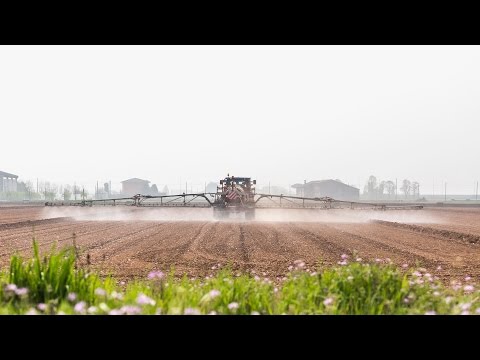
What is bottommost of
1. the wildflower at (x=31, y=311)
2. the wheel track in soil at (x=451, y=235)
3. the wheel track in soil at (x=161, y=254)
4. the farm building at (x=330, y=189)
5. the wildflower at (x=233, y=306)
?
the wheel track in soil at (x=161, y=254)

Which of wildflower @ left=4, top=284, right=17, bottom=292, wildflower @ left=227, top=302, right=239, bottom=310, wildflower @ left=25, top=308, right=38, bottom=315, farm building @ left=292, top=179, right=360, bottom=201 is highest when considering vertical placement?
farm building @ left=292, top=179, right=360, bottom=201

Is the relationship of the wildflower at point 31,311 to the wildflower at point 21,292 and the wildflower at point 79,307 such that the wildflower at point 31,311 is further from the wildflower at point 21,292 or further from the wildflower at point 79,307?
the wildflower at point 79,307

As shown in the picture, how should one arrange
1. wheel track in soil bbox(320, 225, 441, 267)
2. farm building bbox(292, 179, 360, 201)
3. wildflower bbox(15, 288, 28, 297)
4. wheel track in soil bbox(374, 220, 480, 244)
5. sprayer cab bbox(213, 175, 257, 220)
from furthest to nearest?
1. farm building bbox(292, 179, 360, 201)
2. sprayer cab bbox(213, 175, 257, 220)
3. wheel track in soil bbox(374, 220, 480, 244)
4. wheel track in soil bbox(320, 225, 441, 267)
5. wildflower bbox(15, 288, 28, 297)

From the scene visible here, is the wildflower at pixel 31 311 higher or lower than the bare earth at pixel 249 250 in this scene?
higher

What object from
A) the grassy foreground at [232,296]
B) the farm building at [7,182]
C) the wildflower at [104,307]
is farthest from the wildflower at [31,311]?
the farm building at [7,182]

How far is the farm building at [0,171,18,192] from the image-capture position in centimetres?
13962

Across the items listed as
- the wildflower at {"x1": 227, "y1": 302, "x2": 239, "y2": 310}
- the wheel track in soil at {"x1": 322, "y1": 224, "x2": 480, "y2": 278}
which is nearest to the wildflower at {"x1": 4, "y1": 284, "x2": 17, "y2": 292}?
the wildflower at {"x1": 227, "y1": 302, "x2": 239, "y2": 310}

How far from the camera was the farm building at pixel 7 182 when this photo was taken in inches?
5497

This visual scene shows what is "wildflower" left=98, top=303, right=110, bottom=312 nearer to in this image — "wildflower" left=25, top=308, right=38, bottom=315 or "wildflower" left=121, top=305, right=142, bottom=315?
"wildflower" left=121, top=305, right=142, bottom=315

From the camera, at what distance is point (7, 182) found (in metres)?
144

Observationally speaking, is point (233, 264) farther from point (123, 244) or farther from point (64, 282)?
point (64, 282)
